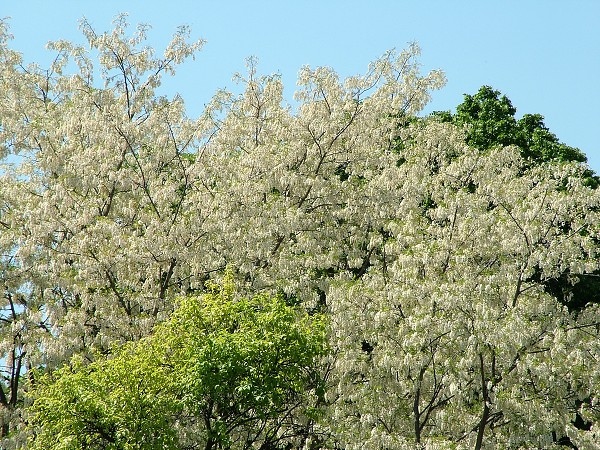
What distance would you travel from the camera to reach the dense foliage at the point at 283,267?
19.5 m

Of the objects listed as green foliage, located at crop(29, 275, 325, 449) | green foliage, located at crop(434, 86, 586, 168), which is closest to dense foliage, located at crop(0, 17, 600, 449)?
green foliage, located at crop(29, 275, 325, 449)

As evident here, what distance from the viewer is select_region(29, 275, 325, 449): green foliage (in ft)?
59.6

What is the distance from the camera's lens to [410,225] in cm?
2311

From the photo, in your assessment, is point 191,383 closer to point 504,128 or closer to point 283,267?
point 283,267

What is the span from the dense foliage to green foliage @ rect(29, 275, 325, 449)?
6 centimetres

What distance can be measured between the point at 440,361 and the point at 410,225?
3675mm

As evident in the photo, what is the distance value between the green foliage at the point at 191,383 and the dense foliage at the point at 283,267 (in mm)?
62

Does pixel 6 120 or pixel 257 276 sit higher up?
pixel 6 120

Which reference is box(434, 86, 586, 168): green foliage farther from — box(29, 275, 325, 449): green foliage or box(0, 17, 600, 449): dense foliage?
box(29, 275, 325, 449): green foliage

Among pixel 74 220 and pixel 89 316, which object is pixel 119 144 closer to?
pixel 74 220

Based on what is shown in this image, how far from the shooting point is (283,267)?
25.0 meters

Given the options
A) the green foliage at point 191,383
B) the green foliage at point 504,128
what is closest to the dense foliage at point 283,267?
the green foliage at point 191,383

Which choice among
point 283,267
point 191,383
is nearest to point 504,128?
point 283,267

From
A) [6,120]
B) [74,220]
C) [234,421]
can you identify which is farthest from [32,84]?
[234,421]
